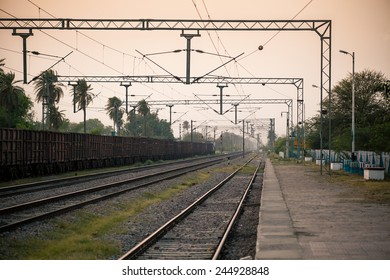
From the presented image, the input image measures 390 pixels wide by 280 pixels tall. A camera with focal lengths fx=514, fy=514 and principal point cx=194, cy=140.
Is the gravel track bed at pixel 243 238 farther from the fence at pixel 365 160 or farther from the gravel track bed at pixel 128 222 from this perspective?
the fence at pixel 365 160

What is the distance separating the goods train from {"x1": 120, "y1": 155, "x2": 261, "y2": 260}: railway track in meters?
12.3

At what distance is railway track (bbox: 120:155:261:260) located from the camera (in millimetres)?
10320

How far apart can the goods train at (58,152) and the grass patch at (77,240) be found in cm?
1189

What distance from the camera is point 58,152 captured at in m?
33.2

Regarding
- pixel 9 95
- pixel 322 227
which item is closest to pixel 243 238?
pixel 322 227

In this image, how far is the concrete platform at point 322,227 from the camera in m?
9.98

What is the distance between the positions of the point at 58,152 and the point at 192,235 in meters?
22.5

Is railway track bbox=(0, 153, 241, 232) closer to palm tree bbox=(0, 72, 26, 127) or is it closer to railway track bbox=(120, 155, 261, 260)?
railway track bbox=(120, 155, 261, 260)

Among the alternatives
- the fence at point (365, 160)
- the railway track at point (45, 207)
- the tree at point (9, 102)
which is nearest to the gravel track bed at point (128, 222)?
the railway track at point (45, 207)

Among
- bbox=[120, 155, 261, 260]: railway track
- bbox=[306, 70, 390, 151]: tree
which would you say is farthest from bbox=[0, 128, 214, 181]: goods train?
bbox=[306, 70, 390, 151]: tree

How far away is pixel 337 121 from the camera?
58.6 m
